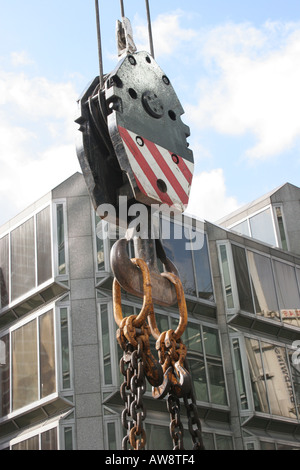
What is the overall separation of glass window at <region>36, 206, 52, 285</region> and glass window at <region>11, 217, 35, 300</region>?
1.05ft

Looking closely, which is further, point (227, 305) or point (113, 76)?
point (227, 305)

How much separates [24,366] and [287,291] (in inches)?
405

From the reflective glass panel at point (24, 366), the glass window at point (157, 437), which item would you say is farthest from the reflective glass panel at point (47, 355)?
the glass window at point (157, 437)

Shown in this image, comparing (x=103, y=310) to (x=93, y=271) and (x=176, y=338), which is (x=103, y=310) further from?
(x=176, y=338)

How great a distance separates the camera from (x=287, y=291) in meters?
28.3

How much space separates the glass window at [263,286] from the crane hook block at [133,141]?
68.3ft

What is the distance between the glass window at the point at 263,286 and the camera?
26891mm

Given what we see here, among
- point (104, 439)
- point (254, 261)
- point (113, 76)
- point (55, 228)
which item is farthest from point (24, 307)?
point (113, 76)

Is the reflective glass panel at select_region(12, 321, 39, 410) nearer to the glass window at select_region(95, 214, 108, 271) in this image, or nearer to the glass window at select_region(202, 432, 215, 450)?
the glass window at select_region(95, 214, 108, 271)

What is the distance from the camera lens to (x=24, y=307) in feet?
80.8

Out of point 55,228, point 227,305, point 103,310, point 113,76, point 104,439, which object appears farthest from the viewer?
point 227,305

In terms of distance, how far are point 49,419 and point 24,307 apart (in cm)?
393

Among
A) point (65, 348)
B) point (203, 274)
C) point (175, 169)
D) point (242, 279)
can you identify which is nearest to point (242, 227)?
point (242, 279)

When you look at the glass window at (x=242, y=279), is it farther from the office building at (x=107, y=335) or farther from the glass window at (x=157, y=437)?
the glass window at (x=157, y=437)
